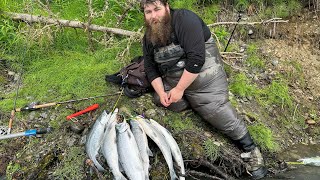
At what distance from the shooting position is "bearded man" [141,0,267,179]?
13.7 feet

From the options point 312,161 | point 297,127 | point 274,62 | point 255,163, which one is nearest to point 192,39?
point 255,163

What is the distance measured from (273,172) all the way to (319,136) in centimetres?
126

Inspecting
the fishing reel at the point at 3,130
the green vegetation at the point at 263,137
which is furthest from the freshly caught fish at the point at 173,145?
the fishing reel at the point at 3,130

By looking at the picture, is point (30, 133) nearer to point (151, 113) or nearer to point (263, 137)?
point (151, 113)

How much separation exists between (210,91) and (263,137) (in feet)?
3.16

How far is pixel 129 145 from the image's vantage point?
3955 mm

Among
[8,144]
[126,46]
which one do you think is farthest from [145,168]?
[126,46]

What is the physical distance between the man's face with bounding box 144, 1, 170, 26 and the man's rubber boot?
185 cm

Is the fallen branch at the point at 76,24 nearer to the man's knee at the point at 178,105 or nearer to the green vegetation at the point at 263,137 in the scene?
the man's knee at the point at 178,105

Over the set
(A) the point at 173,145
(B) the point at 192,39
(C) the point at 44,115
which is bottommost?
(A) the point at 173,145

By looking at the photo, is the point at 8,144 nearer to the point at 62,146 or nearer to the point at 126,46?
the point at 62,146

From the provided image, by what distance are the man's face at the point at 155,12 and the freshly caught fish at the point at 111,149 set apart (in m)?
1.20

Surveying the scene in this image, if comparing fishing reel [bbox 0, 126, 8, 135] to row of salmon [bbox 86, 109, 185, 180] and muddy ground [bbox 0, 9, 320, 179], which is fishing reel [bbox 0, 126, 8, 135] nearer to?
muddy ground [bbox 0, 9, 320, 179]

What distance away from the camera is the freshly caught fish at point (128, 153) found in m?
3.76
